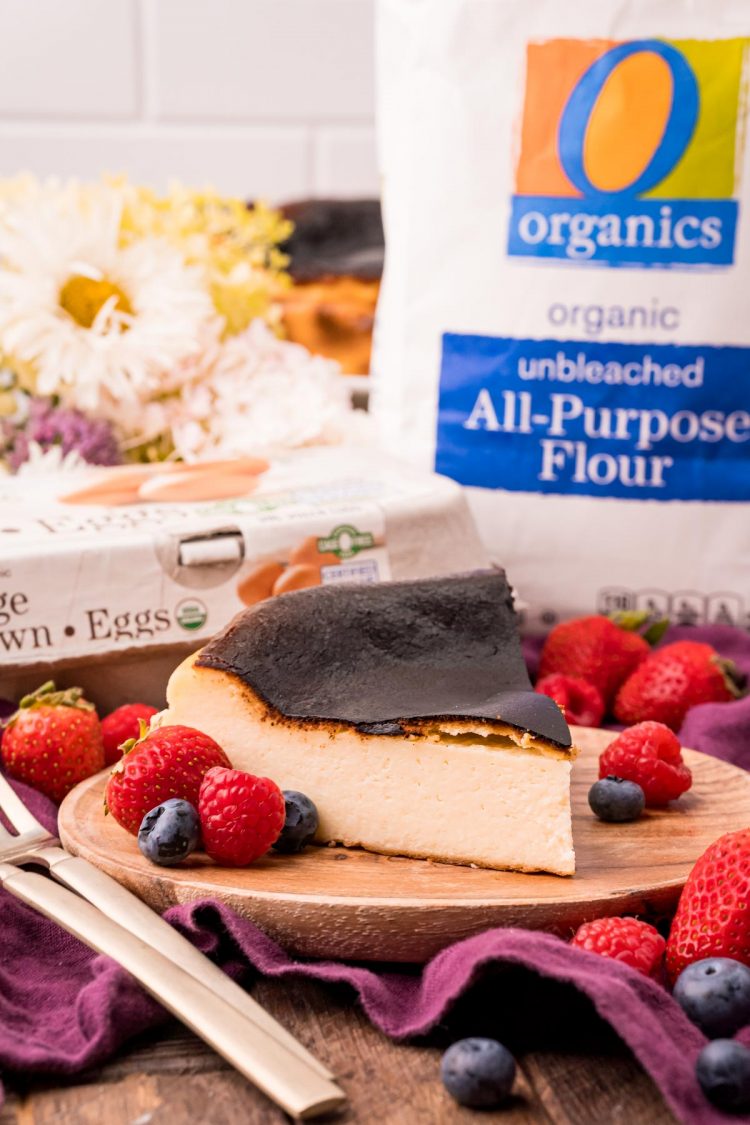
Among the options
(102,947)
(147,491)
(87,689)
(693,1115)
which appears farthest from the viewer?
(147,491)

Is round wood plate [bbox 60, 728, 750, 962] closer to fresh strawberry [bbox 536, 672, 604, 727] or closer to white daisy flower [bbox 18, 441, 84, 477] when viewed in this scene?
fresh strawberry [bbox 536, 672, 604, 727]

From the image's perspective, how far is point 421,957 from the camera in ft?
2.80

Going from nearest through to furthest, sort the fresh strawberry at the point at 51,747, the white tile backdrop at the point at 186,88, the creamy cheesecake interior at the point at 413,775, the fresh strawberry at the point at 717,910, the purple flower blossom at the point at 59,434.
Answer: the fresh strawberry at the point at 717,910 < the creamy cheesecake interior at the point at 413,775 < the fresh strawberry at the point at 51,747 < the purple flower blossom at the point at 59,434 < the white tile backdrop at the point at 186,88

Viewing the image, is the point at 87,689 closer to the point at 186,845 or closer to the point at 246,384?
the point at 186,845

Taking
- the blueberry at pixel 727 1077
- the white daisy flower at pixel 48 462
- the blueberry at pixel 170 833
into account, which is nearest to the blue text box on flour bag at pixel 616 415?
the white daisy flower at pixel 48 462

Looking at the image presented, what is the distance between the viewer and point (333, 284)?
200cm

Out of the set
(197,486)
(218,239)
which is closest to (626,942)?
(197,486)

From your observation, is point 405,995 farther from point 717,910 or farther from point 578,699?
point 578,699

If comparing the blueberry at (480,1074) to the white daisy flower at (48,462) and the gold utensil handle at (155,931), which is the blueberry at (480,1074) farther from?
the white daisy flower at (48,462)

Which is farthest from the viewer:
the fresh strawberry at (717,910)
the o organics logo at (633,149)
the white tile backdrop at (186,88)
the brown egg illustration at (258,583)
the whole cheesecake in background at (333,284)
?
the white tile backdrop at (186,88)

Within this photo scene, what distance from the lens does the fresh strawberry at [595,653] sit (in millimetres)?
1279

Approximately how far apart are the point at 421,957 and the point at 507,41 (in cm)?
96

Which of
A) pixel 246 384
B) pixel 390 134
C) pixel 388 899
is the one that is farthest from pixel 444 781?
pixel 390 134

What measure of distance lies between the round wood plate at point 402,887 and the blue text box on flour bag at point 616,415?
0.53 meters
